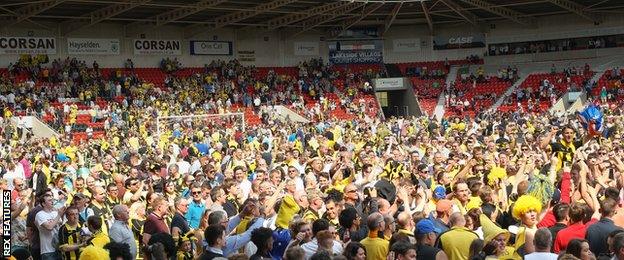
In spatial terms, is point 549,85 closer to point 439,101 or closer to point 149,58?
point 439,101

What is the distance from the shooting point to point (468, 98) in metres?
44.8

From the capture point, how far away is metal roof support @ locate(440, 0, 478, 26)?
140 feet

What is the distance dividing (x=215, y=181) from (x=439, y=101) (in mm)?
33610

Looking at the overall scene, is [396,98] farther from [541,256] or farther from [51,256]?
[541,256]

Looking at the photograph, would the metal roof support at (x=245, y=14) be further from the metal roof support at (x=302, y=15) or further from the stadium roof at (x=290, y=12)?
the metal roof support at (x=302, y=15)

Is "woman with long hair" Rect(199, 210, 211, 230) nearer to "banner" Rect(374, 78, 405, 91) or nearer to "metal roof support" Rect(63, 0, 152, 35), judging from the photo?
"metal roof support" Rect(63, 0, 152, 35)

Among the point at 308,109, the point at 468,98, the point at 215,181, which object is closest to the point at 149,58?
the point at 308,109

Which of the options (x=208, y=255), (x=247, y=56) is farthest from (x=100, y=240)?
(x=247, y=56)

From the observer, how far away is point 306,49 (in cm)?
4800

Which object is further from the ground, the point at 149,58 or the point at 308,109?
the point at 149,58

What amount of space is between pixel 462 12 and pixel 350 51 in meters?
6.22

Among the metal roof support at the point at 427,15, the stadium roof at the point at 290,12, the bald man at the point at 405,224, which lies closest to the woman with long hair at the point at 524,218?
the bald man at the point at 405,224

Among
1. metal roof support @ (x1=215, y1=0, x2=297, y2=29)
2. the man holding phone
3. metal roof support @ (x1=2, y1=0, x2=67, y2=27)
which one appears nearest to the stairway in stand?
metal roof support @ (x1=215, y1=0, x2=297, y2=29)

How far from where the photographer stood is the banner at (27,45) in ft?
122
